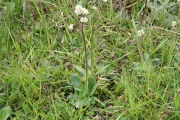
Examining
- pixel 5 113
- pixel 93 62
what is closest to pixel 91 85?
pixel 93 62

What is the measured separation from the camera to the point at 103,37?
2.42 metres

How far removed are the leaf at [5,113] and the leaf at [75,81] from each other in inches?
21.8

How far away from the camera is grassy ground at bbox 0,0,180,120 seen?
1766 millimetres

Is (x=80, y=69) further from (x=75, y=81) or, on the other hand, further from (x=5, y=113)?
(x=5, y=113)

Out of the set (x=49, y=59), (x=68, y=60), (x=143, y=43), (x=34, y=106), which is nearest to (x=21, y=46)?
(x=49, y=59)

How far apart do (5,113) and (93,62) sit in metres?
0.86

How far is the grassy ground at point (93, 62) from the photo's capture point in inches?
69.5

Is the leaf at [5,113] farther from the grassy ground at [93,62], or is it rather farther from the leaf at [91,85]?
the leaf at [91,85]

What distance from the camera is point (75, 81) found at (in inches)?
75.5

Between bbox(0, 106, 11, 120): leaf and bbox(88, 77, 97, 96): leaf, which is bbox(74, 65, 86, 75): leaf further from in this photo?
bbox(0, 106, 11, 120): leaf

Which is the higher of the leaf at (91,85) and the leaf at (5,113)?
the leaf at (91,85)

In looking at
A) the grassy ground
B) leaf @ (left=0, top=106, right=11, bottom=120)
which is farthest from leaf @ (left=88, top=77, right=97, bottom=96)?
leaf @ (left=0, top=106, right=11, bottom=120)

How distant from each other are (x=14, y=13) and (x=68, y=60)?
1.01 meters

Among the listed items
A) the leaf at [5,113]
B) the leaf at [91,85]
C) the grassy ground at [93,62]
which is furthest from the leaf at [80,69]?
the leaf at [5,113]
